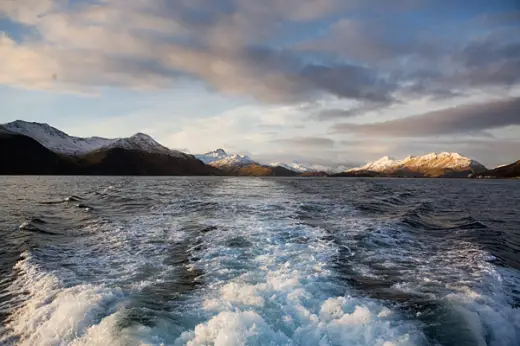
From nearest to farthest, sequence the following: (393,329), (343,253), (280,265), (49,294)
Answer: (393,329) → (49,294) → (280,265) → (343,253)

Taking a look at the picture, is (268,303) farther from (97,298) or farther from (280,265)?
(97,298)

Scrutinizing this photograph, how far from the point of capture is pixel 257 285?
10.4m

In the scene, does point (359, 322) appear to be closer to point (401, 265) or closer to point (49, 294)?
point (401, 265)

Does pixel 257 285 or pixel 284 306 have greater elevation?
pixel 257 285

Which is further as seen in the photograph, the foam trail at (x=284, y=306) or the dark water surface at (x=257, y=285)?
the dark water surface at (x=257, y=285)

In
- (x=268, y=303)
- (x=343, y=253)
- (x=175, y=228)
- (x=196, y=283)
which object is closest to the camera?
(x=268, y=303)

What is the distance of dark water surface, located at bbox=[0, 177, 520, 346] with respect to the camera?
26.1 ft

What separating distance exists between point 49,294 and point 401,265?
12334 mm

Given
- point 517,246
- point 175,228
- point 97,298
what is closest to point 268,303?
point 97,298

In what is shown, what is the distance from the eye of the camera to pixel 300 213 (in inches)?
1023

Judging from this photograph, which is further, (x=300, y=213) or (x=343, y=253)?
(x=300, y=213)

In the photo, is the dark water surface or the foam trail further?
the dark water surface

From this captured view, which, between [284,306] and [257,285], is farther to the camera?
[257,285]

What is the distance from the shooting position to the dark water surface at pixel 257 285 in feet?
26.1
